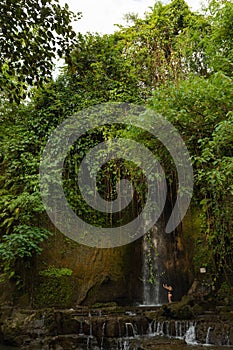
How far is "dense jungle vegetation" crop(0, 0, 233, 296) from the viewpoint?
17.6 feet

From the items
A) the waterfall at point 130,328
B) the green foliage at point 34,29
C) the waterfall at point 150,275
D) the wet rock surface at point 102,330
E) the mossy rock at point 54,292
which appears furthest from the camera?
the waterfall at point 150,275

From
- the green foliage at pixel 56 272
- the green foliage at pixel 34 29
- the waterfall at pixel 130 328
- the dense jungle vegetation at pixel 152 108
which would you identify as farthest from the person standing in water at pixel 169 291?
the green foliage at pixel 34 29

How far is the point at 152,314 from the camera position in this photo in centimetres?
→ 634

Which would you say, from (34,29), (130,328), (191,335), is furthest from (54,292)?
(34,29)

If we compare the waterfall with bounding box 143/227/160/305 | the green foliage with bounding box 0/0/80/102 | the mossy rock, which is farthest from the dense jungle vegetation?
the green foliage with bounding box 0/0/80/102

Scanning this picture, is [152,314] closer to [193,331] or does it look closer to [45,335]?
[193,331]

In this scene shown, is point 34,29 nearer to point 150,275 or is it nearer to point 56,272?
point 56,272

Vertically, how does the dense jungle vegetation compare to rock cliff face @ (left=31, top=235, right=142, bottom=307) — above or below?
above

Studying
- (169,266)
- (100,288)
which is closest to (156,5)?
(169,266)

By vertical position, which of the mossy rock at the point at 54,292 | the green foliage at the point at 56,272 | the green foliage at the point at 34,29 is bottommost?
the mossy rock at the point at 54,292

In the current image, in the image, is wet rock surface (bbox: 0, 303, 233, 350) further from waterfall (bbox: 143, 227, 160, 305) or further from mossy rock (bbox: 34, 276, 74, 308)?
waterfall (bbox: 143, 227, 160, 305)

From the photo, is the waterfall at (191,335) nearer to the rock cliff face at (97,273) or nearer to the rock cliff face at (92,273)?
the rock cliff face at (97,273)

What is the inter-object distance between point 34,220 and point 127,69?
18.0ft

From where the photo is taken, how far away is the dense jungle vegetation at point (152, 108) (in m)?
5.36
